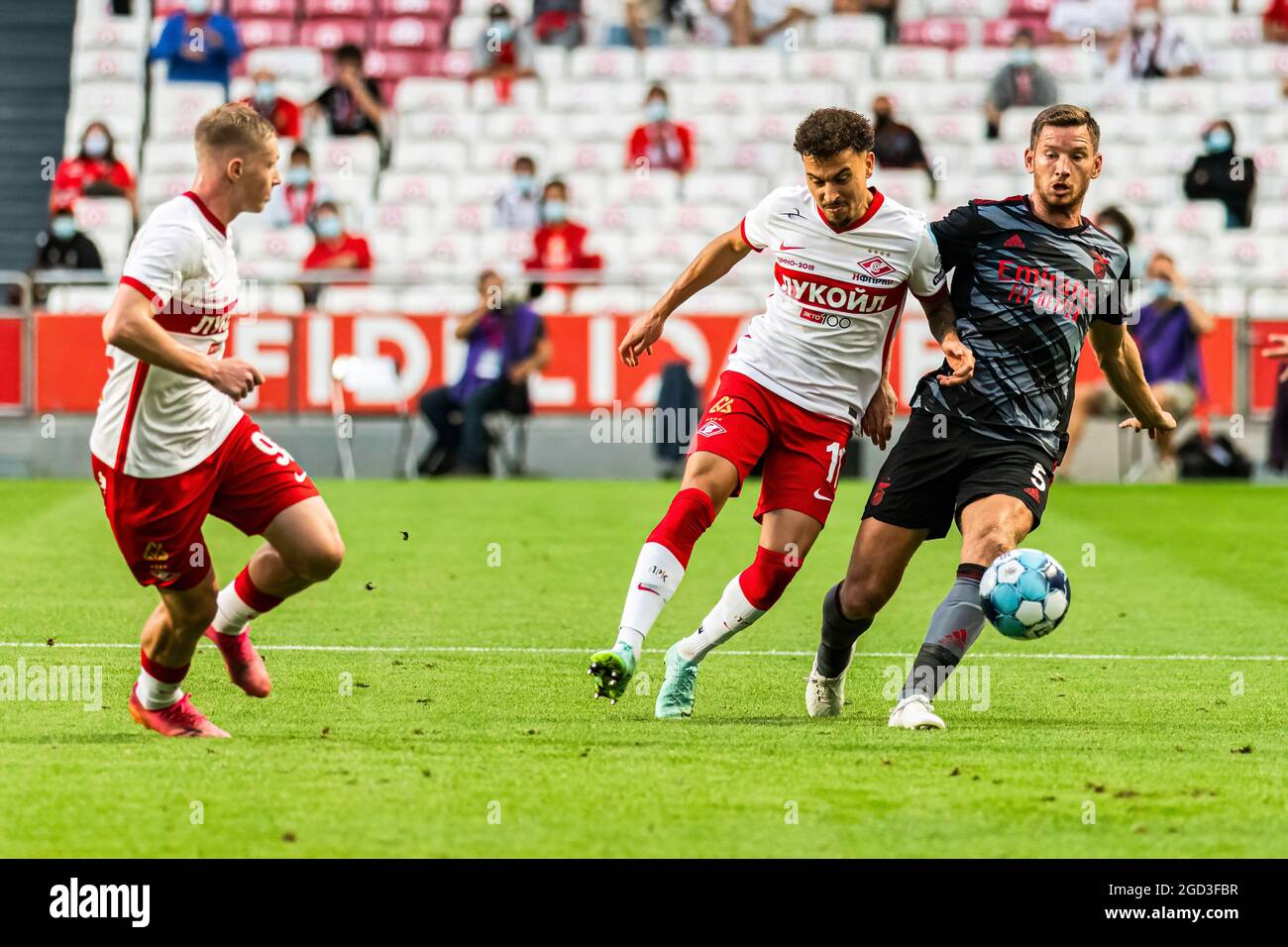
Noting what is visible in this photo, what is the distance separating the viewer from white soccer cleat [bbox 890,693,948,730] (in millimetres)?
6719

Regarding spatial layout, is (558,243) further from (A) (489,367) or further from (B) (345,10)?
(B) (345,10)

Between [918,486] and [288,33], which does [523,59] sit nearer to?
[288,33]

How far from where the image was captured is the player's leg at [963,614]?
6797 millimetres

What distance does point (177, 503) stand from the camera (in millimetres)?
6359

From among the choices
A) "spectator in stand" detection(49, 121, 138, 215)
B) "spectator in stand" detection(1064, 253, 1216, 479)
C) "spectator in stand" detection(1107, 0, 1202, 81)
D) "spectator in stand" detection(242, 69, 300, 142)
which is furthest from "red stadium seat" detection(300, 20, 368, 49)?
"spectator in stand" detection(1064, 253, 1216, 479)

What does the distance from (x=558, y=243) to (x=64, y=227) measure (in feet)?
15.2

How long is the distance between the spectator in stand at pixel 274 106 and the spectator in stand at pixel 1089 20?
28.1 feet

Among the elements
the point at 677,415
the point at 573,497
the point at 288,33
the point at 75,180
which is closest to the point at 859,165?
the point at 573,497

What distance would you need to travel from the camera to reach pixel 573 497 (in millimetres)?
15906

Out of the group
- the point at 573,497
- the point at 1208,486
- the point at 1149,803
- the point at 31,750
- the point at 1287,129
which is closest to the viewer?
the point at 1149,803

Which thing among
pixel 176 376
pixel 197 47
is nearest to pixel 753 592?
pixel 176 376

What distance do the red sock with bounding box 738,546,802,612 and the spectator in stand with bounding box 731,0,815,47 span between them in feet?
54.5

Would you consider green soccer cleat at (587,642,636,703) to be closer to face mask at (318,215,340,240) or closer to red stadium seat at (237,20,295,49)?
face mask at (318,215,340,240)

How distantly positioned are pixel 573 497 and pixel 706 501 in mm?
8943
